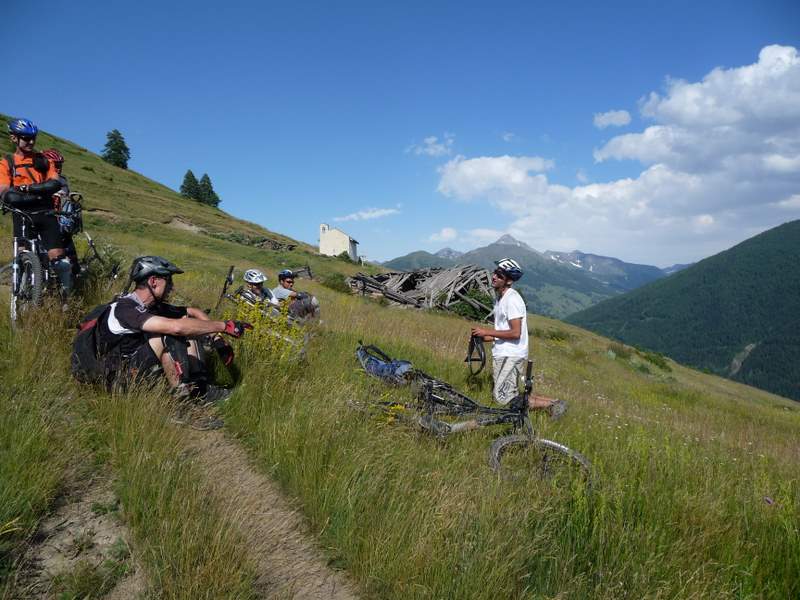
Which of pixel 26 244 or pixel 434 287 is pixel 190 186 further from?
pixel 26 244

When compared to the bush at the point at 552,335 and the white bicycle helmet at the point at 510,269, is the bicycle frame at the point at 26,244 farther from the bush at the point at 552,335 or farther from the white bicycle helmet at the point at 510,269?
the bush at the point at 552,335

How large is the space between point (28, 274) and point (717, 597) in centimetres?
704

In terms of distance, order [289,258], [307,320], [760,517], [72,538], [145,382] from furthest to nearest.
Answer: [289,258], [307,320], [145,382], [760,517], [72,538]

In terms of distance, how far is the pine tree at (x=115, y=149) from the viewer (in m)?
74.0

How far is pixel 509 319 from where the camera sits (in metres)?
5.73

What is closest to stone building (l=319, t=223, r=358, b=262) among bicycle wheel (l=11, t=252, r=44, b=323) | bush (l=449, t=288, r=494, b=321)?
bush (l=449, t=288, r=494, b=321)

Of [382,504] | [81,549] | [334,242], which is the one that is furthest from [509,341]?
[334,242]

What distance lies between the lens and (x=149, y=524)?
2.27 metres

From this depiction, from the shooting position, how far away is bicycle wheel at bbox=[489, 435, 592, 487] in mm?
3369

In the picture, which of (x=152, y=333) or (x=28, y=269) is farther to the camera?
(x=28, y=269)

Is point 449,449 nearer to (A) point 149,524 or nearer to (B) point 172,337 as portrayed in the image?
(A) point 149,524

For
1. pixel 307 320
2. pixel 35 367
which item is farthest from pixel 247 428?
pixel 307 320

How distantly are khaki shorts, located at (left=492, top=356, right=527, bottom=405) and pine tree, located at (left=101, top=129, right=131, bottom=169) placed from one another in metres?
90.3

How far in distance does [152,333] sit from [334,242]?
72.7 m
